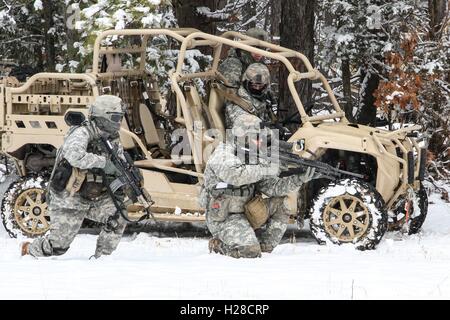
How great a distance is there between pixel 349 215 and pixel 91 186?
2.79m

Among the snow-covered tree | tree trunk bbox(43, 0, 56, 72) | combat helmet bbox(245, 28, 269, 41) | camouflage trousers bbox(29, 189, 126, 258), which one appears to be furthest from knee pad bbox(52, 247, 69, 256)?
tree trunk bbox(43, 0, 56, 72)

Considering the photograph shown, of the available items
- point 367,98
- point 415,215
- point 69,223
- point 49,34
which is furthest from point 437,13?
point 49,34

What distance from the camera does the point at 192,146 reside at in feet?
30.6

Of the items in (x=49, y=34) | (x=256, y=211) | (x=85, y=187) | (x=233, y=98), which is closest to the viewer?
(x=85, y=187)

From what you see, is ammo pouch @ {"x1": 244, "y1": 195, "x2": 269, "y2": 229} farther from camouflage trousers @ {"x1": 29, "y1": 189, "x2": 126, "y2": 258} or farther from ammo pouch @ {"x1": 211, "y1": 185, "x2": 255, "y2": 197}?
camouflage trousers @ {"x1": 29, "y1": 189, "x2": 126, "y2": 258}

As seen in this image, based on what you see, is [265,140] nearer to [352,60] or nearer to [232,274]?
[232,274]

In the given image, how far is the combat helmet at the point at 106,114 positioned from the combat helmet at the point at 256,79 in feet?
5.50

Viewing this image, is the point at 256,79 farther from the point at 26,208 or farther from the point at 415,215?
the point at 26,208

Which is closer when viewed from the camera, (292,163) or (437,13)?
(292,163)

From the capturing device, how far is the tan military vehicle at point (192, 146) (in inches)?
346

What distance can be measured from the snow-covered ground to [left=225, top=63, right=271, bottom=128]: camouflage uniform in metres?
1.47

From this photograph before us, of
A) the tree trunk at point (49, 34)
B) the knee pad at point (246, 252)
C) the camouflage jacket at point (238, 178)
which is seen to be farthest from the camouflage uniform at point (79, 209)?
the tree trunk at point (49, 34)

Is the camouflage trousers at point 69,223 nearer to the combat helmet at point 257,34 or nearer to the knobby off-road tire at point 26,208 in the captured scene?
the knobby off-road tire at point 26,208

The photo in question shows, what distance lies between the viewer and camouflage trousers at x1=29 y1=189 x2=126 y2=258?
7570 mm
